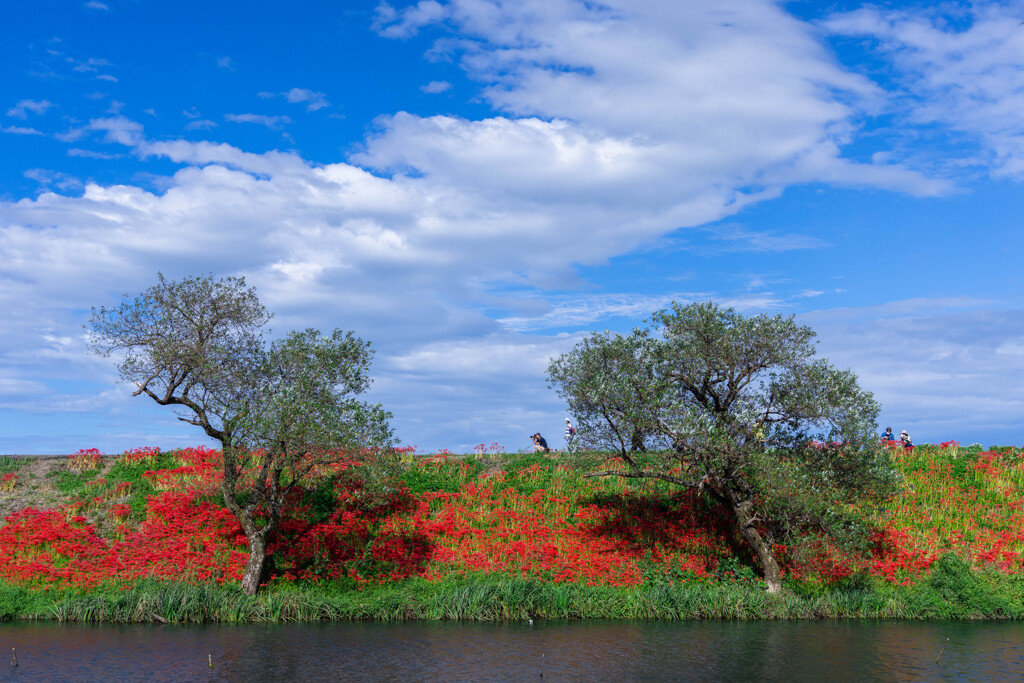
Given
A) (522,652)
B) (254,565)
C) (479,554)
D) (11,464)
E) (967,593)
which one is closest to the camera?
(522,652)

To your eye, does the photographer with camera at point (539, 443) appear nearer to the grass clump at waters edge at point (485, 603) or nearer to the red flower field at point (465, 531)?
the red flower field at point (465, 531)

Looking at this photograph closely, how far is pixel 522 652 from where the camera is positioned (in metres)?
24.2

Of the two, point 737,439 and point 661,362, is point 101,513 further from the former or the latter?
point 737,439

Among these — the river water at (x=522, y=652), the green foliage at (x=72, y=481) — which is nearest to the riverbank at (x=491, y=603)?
the river water at (x=522, y=652)

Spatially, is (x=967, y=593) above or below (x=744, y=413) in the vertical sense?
below

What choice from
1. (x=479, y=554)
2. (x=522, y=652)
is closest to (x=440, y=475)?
(x=479, y=554)

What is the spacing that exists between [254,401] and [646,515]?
799 inches

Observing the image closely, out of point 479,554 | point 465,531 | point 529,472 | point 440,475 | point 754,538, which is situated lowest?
point 479,554

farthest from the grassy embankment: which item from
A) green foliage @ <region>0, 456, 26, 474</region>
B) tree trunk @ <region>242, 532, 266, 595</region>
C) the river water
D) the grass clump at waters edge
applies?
the river water

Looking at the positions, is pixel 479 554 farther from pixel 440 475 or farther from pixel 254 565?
pixel 254 565

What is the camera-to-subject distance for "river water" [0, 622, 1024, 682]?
21.6m

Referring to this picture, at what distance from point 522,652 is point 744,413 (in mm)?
13588

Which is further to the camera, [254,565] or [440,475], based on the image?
[440,475]

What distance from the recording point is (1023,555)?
36062 mm
